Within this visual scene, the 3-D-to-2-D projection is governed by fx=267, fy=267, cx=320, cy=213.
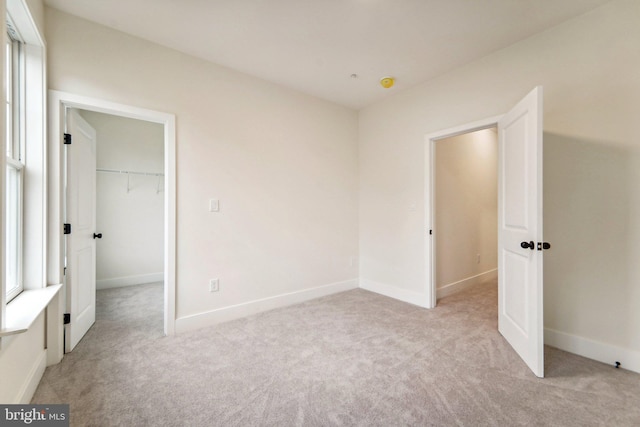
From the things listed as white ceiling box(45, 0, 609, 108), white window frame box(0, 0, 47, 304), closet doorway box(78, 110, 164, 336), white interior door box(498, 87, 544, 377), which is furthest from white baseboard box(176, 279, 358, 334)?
white ceiling box(45, 0, 609, 108)

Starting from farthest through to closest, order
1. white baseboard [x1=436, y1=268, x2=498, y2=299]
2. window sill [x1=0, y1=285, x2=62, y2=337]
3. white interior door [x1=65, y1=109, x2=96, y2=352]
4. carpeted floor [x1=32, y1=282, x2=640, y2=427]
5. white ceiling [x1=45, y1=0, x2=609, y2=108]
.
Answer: white baseboard [x1=436, y1=268, x2=498, y2=299]
white interior door [x1=65, y1=109, x2=96, y2=352]
white ceiling [x1=45, y1=0, x2=609, y2=108]
carpeted floor [x1=32, y1=282, x2=640, y2=427]
window sill [x1=0, y1=285, x2=62, y2=337]

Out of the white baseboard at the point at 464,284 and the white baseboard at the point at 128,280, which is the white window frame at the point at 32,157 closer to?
the white baseboard at the point at 128,280

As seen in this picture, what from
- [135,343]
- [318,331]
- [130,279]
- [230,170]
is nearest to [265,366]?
[318,331]

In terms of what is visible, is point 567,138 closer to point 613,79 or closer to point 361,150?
point 613,79

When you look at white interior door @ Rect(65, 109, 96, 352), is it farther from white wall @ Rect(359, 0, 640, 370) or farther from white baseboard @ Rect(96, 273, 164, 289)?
white wall @ Rect(359, 0, 640, 370)

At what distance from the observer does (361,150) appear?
4.05 m

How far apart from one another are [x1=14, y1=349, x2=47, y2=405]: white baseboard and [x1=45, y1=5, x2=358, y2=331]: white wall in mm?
911

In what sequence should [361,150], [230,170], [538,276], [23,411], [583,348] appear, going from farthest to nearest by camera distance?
1. [361,150]
2. [230,170]
3. [583,348]
4. [538,276]
5. [23,411]

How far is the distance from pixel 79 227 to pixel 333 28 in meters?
2.83

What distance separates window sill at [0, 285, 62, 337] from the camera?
4.27 ft

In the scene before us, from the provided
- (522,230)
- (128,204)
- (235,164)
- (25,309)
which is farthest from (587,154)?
(128,204)

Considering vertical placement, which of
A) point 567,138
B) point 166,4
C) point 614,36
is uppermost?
point 166,4

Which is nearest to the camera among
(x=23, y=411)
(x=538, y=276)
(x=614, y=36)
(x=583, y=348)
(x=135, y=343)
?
(x=23, y=411)

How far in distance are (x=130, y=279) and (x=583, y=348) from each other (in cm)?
544
